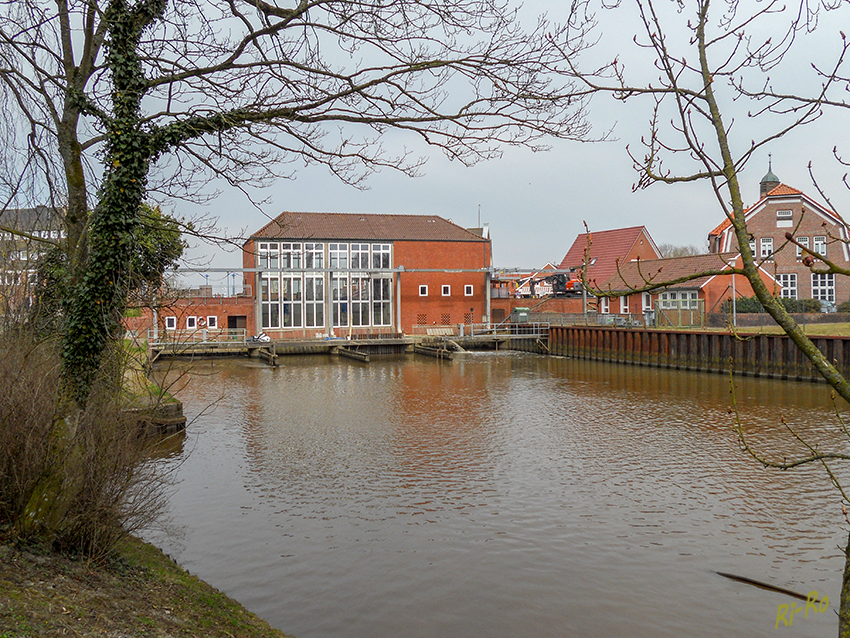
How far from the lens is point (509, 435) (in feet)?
47.5

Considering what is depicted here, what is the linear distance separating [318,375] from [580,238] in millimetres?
28804

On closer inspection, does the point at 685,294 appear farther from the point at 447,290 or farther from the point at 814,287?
the point at 447,290

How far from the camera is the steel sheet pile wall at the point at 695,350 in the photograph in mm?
23141

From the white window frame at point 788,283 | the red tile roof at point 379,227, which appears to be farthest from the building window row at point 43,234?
the white window frame at point 788,283

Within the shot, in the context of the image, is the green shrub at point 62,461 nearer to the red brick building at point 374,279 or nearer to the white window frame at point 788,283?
the red brick building at point 374,279

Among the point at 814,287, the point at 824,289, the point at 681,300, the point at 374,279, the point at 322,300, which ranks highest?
the point at 374,279

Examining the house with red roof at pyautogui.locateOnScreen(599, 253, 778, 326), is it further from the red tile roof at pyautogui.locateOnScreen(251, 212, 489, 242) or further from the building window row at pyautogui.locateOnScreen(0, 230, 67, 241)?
the building window row at pyautogui.locateOnScreen(0, 230, 67, 241)

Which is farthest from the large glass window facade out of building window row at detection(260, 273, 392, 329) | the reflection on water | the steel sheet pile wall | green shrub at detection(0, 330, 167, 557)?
green shrub at detection(0, 330, 167, 557)

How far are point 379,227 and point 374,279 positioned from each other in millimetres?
3535

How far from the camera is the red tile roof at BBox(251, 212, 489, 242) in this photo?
138 feet

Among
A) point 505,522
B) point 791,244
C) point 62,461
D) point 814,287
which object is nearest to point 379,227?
point 791,244

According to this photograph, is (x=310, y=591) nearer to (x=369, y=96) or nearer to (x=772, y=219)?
(x=369, y=96)

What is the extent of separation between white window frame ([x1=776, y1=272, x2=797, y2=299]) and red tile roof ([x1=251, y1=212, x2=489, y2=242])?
17217 mm

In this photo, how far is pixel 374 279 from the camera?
1652 inches
